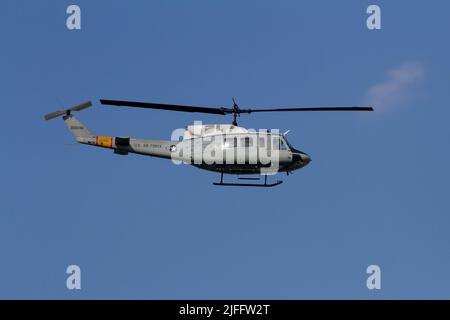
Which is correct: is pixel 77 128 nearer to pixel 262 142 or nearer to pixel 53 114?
pixel 53 114

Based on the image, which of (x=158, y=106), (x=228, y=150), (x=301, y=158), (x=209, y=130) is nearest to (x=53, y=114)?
(x=158, y=106)

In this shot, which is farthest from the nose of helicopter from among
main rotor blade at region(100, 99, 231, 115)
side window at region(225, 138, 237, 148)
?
main rotor blade at region(100, 99, 231, 115)

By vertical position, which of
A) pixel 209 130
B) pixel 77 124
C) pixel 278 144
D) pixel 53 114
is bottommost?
pixel 278 144

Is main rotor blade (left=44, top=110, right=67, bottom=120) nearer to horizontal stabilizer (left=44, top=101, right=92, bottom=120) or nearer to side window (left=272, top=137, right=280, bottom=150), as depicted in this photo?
horizontal stabilizer (left=44, top=101, right=92, bottom=120)

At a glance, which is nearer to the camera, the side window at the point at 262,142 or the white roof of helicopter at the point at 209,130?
the side window at the point at 262,142

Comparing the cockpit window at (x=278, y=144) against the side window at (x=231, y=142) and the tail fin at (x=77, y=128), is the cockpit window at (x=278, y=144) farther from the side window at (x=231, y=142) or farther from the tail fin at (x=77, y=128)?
the tail fin at (x=77, y=128)

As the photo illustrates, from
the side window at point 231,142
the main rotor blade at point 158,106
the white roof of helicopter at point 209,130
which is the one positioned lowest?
the side window at point 231,142

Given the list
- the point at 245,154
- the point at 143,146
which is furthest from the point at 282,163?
the point at 143,146

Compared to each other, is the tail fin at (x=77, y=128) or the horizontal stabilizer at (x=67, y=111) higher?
the horizontal stabilizer at (x=67, y=111)

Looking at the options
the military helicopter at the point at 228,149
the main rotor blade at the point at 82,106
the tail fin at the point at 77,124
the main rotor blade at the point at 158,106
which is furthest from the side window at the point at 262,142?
the main rotor blade at the point at 82,106

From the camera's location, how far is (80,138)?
34844mm

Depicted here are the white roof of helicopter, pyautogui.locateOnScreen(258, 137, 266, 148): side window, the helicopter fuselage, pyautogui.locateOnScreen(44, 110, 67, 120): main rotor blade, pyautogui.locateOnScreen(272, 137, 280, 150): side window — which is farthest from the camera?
pyautogui.locateOnScreen(44, 110, 67, 120): main rotor blade
